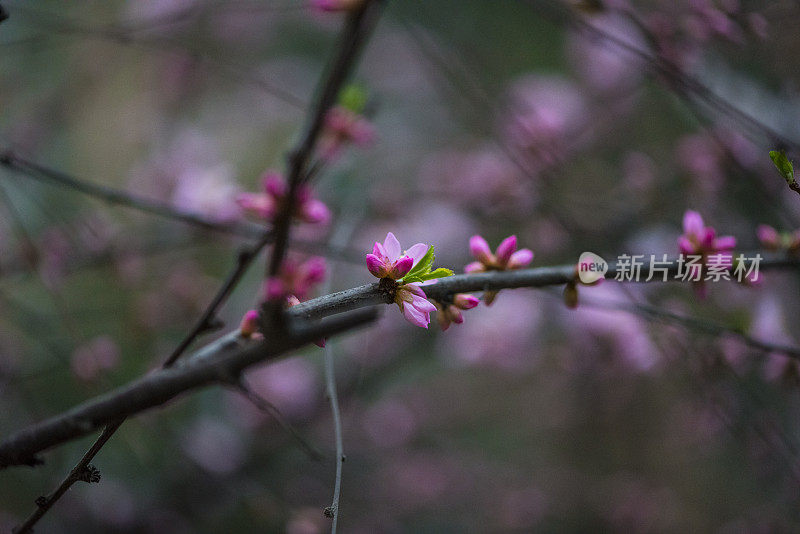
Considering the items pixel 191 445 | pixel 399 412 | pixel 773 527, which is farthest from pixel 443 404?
pixel 773 527

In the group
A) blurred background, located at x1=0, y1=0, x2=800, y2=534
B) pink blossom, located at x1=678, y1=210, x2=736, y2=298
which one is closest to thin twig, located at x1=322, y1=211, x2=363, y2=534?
blurred background, located at x1=0, y1=0, x2=800, y2=534

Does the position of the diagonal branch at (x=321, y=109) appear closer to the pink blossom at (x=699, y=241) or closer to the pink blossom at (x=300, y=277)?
the pink blossom at (x=300, y=277)

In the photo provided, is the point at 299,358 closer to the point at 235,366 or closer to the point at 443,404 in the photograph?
the point at 443,404

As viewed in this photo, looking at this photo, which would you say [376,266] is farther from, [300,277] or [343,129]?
[343,129]

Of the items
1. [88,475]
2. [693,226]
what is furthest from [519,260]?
[88,475]

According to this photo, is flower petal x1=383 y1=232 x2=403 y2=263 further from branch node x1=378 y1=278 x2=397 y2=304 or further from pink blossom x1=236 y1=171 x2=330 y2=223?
pink blossom x1=236 y1=171 x2=330 y2=223
